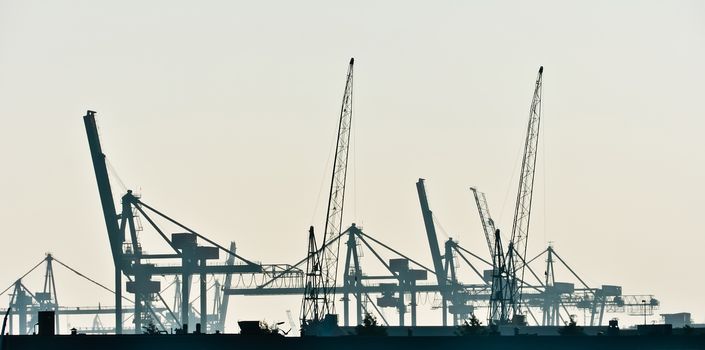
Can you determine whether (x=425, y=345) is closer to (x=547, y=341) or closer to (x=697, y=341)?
(x=547, y=341)

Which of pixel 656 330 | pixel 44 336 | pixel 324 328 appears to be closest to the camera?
pixel 44 336

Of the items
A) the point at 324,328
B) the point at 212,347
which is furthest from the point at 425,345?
the point at 324,328

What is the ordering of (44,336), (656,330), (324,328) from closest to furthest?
(44,336), (656,330), (324,328)

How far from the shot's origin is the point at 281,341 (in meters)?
135

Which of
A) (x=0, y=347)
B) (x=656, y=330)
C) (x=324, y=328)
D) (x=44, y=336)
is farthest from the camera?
(x=324, y=328)

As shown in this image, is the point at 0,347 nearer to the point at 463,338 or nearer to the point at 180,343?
the point at 180,343

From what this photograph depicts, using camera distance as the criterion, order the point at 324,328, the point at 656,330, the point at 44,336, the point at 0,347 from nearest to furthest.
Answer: the point at 0,347, the point at 44,336, the point at 656,330, the point at 324,328

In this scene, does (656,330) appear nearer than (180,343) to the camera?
No

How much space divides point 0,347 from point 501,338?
36002 mm

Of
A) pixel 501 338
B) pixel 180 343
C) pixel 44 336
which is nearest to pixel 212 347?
pixel 180 343

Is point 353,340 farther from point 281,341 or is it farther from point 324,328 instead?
point 324,328

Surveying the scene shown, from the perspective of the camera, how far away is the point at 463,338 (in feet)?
455

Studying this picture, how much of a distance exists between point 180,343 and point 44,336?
880 cm

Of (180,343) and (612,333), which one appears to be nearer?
(180,343)
